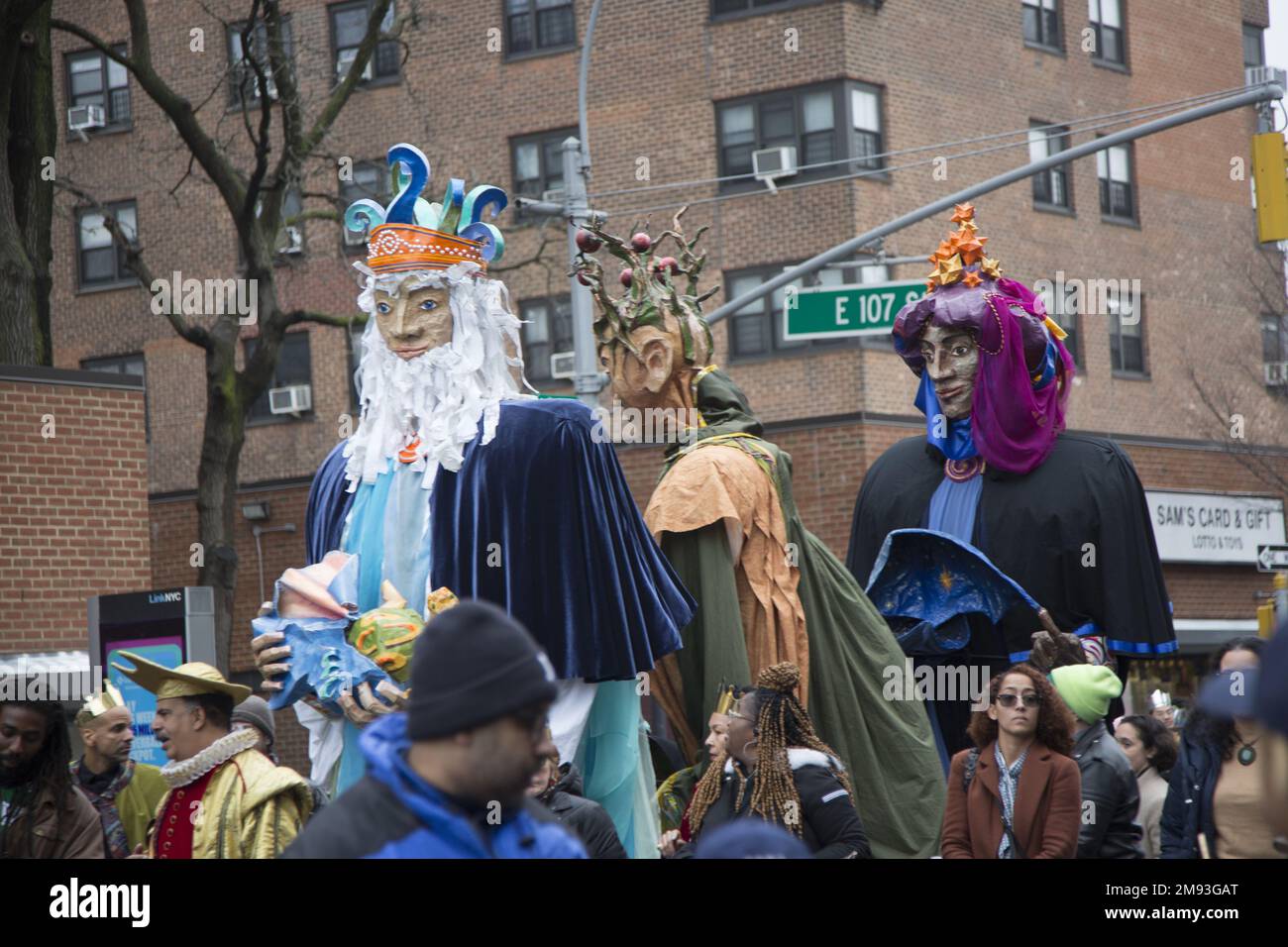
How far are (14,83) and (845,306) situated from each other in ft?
24.5

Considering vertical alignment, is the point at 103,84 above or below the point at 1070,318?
above

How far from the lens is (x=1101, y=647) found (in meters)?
8.80

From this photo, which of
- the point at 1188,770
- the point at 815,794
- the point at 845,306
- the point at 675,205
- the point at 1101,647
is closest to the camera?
the point at 815,794

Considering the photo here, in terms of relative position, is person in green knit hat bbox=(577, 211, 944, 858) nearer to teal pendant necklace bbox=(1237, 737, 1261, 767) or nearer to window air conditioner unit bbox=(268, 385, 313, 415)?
teal pendant necklace bbox=(1237, 737, 1261, 767)

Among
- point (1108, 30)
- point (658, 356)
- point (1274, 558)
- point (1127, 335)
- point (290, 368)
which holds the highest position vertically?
point (1108, 30)

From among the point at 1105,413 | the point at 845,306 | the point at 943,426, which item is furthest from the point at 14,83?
the point at 1105,413

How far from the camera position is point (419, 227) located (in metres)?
7.59

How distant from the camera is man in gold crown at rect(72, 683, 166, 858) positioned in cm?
889

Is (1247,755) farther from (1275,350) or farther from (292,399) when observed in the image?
(1275,350)

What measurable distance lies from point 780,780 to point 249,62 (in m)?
15.2

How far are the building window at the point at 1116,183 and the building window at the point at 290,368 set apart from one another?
40.3 ft

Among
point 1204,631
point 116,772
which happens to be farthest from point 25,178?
point 1204,631
